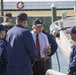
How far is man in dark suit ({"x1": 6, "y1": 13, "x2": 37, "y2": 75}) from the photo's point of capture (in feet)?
22.6

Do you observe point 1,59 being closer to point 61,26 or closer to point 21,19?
point 21,19

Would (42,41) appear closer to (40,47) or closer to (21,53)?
(40,47)

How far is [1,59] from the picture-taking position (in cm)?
705

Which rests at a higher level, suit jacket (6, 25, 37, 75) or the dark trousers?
suit jacket (6, 25, 37, 75)

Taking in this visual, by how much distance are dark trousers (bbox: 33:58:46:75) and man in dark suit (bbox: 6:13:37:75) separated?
103cm

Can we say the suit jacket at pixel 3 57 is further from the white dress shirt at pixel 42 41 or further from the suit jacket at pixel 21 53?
the white dress shirt at pixel 42 41

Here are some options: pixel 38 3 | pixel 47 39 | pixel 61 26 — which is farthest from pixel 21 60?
pixel 38 3

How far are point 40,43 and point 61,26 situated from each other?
809 centimetres

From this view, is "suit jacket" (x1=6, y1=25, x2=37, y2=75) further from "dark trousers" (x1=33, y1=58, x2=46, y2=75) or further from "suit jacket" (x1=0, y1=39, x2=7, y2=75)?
"dark trousers" (x1=33, y1=58, x2=46, y2=75)

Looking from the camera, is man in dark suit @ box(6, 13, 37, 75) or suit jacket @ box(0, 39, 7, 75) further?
suit jacket @ box(0, 39, 7, 75)

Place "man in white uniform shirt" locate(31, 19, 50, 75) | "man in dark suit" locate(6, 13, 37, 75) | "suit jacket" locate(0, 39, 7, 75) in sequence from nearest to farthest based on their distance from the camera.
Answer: "man in dark suit" locate(6, 13, 37, 75) → "suit jacket" locate(0, 39, 7, 75) → "man in white uniform shirt" locate(31, 19, 50, 75)

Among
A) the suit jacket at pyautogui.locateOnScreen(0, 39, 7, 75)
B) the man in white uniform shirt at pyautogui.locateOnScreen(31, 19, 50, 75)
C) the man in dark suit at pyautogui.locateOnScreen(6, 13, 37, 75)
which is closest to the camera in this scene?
the man in dark suit at pyautogui.locateOnScreen(6, 13, 37, 75)

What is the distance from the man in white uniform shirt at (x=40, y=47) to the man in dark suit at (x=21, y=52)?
99cm

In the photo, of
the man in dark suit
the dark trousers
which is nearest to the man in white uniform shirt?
the dark trousers
